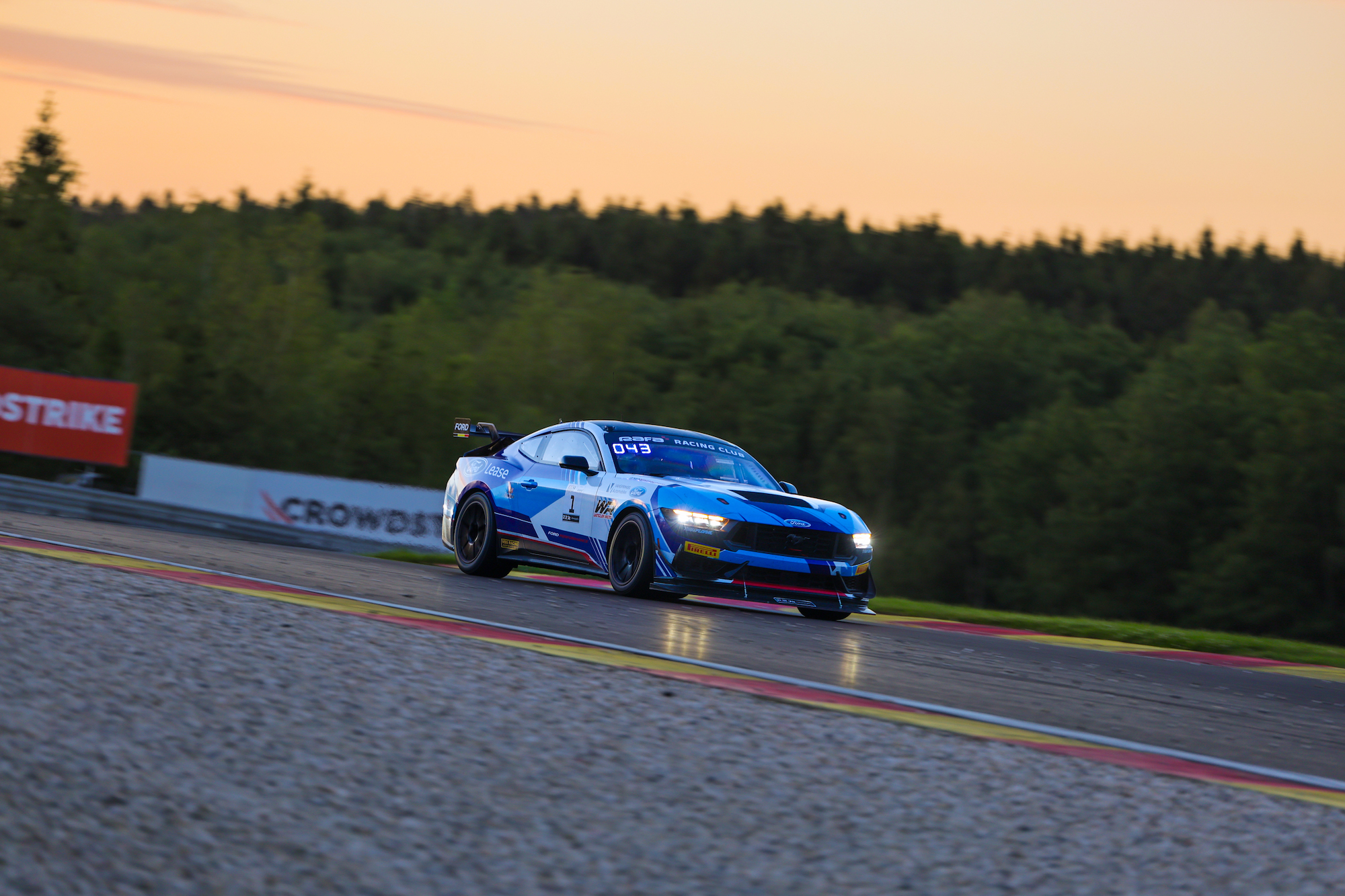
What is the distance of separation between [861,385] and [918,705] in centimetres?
8254

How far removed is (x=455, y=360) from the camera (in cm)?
8631

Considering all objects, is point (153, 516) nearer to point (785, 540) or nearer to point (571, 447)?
point (571, 447)

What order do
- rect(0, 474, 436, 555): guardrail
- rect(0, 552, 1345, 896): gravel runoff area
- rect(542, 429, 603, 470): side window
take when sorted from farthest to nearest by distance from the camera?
rect(0, 474, 436, 555): guardrail, rect(542, 429, 603, 470): side window, rect(0, 552, 1345, 896): gravel runoff area

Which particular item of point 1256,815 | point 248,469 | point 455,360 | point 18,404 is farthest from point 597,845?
point 455,360

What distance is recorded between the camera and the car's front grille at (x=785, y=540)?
35.7 feet

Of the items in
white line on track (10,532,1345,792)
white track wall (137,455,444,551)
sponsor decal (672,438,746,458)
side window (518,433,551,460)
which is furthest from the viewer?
white track wall (137,455,444,551)

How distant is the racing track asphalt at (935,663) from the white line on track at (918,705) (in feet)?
0.47

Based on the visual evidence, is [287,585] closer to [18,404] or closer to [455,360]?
[18,404]

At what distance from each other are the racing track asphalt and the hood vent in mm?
939

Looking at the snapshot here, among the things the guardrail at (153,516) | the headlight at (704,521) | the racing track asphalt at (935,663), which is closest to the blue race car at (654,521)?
the headlight at (704,521)

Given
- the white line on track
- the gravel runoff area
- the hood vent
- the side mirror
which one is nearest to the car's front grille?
the hood vent

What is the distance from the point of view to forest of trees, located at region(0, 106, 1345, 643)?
63.2 m

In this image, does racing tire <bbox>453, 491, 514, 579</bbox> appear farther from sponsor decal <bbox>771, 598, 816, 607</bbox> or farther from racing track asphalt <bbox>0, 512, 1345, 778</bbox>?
sponsor decal <bbox>771, 598, 816, 607</bbox>

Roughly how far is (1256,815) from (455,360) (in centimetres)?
8311
